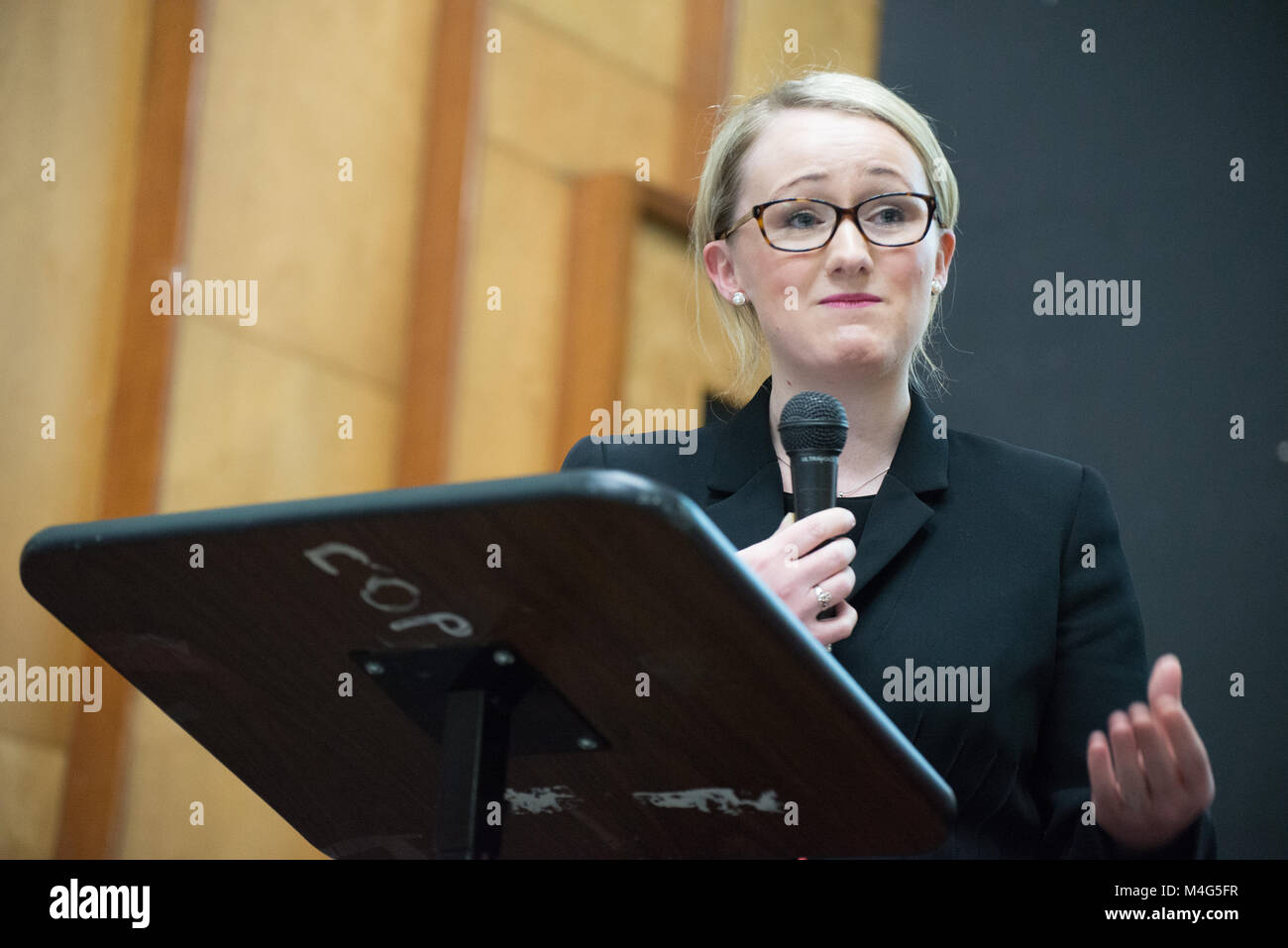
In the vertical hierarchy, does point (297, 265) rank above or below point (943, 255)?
above

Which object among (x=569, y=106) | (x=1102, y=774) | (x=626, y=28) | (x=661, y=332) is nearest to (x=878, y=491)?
(x=1102, y=774)

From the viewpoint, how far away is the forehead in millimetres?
1702

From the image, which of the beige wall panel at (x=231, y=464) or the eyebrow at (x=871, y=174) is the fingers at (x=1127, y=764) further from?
the beige wall panel at (x=231, y=464)

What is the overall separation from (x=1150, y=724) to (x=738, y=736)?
1.10 feet

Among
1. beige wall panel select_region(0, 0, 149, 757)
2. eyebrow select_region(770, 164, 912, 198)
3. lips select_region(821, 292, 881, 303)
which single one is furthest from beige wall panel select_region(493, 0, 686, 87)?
lips select_region(821, 292, 881, 303)

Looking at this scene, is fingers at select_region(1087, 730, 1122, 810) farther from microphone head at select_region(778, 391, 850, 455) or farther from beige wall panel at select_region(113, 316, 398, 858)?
beige wall panel at select_region(113, 316, 398, 858)

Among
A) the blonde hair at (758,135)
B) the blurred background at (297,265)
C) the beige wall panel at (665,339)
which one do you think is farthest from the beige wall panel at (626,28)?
the blonde hair at (758,135)

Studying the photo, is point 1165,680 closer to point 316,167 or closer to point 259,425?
point 259,425

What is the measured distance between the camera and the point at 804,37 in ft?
15.1

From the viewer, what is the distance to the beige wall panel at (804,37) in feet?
14.6

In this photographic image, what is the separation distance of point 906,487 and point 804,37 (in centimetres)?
334

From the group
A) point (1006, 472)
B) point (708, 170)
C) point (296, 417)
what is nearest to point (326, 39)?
point (296, 417)

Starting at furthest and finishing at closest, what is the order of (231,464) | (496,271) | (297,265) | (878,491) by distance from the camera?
1. (496,271)
2. (297,265)
3. (231,464)
4. (878,491)
